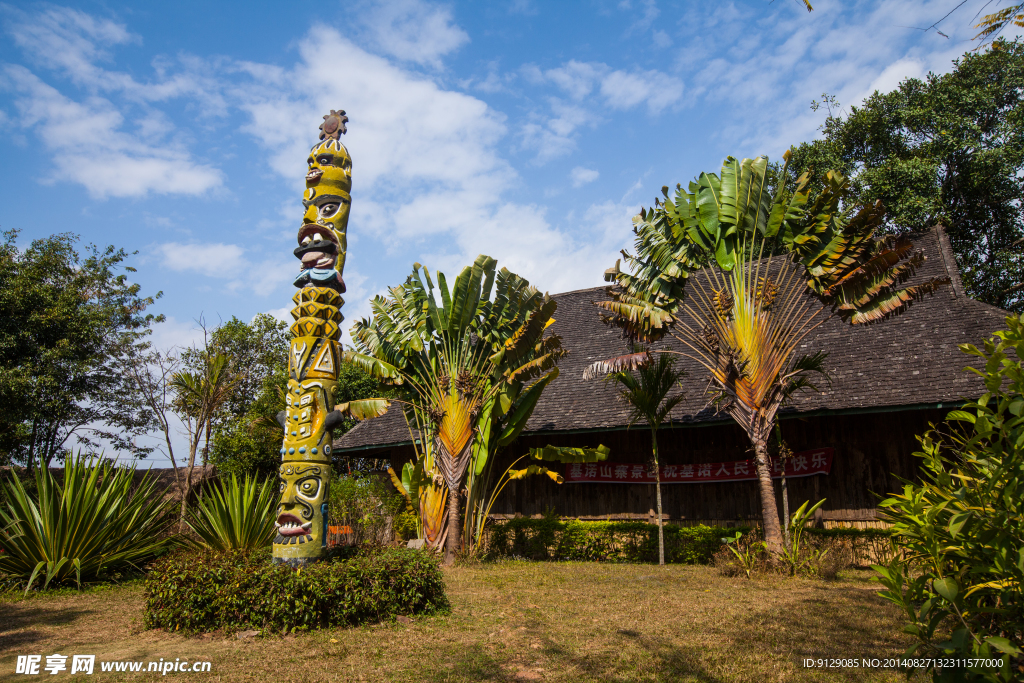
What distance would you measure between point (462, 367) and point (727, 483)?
5892mm

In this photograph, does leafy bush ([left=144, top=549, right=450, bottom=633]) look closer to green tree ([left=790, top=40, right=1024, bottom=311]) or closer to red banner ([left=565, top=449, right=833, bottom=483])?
red banner ([left=565, top=449, right=833, bottom=483])

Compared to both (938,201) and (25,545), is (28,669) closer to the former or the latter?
(25,545)

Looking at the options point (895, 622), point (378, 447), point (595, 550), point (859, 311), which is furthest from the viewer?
point (378, 447)

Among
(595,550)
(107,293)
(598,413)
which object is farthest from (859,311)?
(107,293)

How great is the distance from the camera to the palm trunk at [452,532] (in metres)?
11.5

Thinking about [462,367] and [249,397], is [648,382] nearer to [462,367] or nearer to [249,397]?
[462,367]

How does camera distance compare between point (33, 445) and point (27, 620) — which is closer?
point (27, 620)

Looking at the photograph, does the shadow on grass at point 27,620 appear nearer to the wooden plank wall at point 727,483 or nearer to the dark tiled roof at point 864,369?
the dark tiled roof at point 864,369

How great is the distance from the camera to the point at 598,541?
12891mm

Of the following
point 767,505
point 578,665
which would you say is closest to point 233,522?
point 578,665

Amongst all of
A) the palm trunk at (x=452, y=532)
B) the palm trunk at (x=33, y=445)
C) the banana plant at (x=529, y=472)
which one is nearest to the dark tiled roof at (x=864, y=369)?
the banana plant at (x=529, y=472)

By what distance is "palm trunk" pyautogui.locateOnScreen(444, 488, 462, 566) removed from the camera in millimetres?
11531

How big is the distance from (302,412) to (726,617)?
5.34m

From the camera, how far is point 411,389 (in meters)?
12.9
